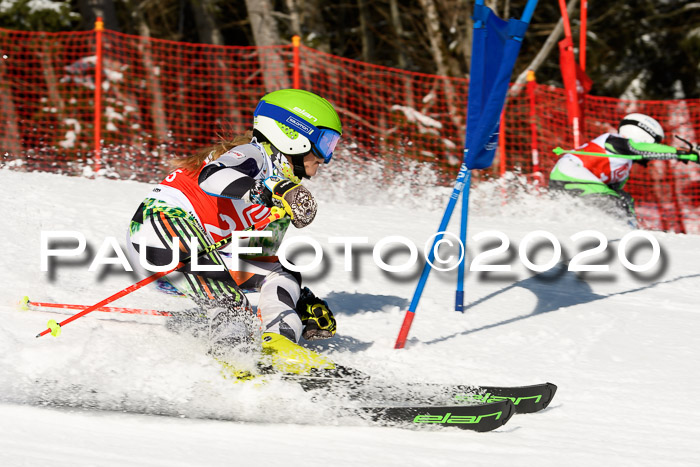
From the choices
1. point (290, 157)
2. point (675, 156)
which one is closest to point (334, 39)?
point (675, 156)

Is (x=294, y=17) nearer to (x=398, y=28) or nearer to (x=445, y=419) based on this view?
(x=398, y=28)

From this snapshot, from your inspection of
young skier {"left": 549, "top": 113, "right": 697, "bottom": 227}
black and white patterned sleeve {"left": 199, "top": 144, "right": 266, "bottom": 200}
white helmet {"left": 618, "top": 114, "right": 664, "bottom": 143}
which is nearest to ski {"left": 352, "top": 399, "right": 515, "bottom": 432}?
black and white patterned sleeve {"left": 199, "top": 144, "right": 266, "bottom": 200}

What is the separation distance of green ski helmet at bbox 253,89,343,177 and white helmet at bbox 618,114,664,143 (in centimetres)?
502

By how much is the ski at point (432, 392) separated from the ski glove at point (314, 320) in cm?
48

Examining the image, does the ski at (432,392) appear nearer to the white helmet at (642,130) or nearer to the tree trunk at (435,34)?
the white helmet at (642,130)

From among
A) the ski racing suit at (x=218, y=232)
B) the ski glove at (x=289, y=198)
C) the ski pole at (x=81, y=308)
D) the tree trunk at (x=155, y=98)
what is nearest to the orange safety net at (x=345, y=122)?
the tree trunk at (x=155, y=98)

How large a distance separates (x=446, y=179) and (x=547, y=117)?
1.41 metres

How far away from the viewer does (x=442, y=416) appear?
3.45 metres

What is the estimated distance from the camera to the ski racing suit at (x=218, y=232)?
12.3 feet

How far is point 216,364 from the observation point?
367 cm

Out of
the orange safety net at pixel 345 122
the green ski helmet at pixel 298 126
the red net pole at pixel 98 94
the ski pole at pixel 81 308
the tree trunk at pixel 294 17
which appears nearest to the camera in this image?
the green ski helmet at pixel 298 126

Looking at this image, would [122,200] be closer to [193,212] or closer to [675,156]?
[193,212]

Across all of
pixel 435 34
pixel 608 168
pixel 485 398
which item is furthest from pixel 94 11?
pixel 485 398

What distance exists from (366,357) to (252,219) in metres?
0.91
